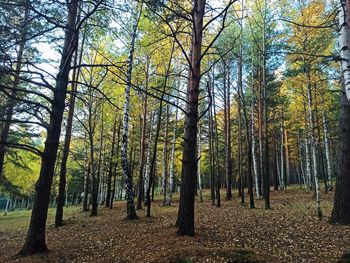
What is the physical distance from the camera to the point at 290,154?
32.6 meters

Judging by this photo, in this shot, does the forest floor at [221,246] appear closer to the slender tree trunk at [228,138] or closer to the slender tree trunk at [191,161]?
the slender tree trunk at [191,161]

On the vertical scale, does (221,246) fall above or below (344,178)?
below

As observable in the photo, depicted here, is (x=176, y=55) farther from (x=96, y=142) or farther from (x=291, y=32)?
(x=96, y=142)

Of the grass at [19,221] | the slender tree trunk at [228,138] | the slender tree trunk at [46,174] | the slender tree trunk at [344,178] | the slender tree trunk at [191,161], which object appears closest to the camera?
the slender tree trunk at [46,174]

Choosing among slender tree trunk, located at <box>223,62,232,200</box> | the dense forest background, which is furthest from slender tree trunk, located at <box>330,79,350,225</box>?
slender tree trunk, located at <box>223,62,232,200</box>

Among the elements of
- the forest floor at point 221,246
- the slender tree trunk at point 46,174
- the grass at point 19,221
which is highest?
the slender tree trunk at point 46,174

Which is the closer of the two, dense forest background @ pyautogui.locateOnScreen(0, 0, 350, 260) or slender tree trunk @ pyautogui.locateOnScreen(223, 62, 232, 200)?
dense forest background @ pyautogui.locateOnScreen(0, 0, 350, 260)

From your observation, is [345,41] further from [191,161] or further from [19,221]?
[19,221]

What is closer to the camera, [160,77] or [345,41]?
[345,41]

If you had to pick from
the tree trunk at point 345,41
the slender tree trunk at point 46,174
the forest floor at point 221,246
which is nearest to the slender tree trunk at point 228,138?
the forest floor at point 221,246

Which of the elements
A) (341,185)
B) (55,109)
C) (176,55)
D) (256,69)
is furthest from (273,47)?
(55,109)

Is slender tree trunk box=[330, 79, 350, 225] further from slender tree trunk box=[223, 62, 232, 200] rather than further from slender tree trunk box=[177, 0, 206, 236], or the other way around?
slender tree trunk box=[223, 62, 232, 200]

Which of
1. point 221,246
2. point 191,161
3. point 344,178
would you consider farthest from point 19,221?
point 344,178

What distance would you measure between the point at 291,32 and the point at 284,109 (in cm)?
1237
